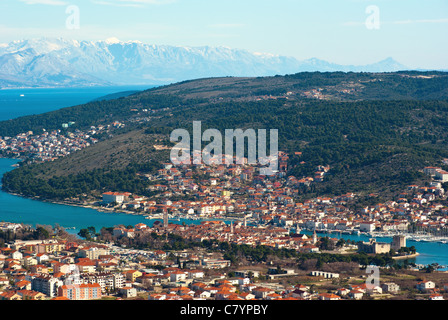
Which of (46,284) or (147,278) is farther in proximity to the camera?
(147,278)

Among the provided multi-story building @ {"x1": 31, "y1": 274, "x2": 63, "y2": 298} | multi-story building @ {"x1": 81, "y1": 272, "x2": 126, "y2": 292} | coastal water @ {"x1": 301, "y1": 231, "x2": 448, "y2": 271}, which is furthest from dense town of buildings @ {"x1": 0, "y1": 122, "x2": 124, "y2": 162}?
multi-story building @ {"x1": 31, "y1": 274, "x2": 63, "y2": 298}

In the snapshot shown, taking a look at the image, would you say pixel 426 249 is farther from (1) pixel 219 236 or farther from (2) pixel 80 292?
(2) pixel 80 292

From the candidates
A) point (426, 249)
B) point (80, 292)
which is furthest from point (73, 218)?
point (80, 292)

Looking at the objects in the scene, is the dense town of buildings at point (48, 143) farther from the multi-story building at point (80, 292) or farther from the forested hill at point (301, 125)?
the multi-story building at point (80, 292)

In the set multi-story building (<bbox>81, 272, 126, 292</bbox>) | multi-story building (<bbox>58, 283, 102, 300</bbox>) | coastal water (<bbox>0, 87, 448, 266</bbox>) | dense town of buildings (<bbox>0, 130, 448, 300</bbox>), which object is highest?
multi-story building (<bbox>58, 283, 102, 300</bbox>)

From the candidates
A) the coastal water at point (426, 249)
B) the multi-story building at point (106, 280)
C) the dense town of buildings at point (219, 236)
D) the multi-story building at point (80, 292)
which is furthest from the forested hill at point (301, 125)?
the multi-story building at point (80, 292)

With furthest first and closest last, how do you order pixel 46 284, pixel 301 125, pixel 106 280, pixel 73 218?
pixel 301 125 → pixel 73 218 → pixel 106 280 → pixel 46 284

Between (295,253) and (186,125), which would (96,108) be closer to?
(186,125)

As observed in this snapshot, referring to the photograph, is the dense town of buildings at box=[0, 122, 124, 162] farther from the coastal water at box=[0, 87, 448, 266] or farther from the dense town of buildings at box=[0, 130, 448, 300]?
the dense town of buildings at box=[0, 130, 448, 300]
